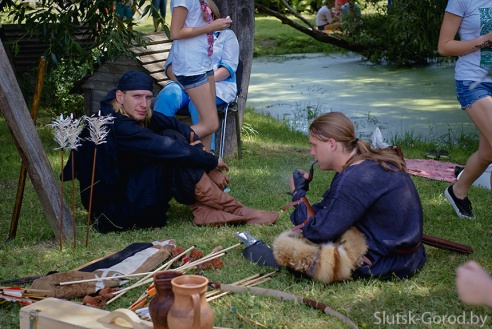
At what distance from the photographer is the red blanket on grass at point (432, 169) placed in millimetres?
6070

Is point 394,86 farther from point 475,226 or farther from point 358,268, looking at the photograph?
point 358,268

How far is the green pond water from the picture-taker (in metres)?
8.70

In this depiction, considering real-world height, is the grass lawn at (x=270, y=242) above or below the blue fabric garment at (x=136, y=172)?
below

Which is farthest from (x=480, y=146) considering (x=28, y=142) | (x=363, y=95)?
(x=363, y=95)

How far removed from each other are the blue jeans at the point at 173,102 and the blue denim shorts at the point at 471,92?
2.27m

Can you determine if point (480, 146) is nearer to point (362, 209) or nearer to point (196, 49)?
point (362, 209)

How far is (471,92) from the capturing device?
4.40 metres

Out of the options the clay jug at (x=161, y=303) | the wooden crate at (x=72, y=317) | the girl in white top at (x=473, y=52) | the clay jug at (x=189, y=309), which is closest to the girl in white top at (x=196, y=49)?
the girl in white top at (x=473, y=52)

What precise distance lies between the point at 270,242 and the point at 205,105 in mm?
1634

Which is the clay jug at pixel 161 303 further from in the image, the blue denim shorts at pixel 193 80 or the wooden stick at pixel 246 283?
the blue denim shorts at pixel 193 80

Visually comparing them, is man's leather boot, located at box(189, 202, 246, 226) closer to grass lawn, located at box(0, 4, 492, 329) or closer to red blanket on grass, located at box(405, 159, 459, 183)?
grass lawn, located at box(0, 4, 492, 329)

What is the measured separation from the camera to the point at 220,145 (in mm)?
6656

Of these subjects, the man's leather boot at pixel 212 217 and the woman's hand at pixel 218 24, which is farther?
the woman's hand at pixel 218 24

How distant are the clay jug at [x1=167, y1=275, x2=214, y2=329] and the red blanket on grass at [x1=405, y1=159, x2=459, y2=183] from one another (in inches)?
150
